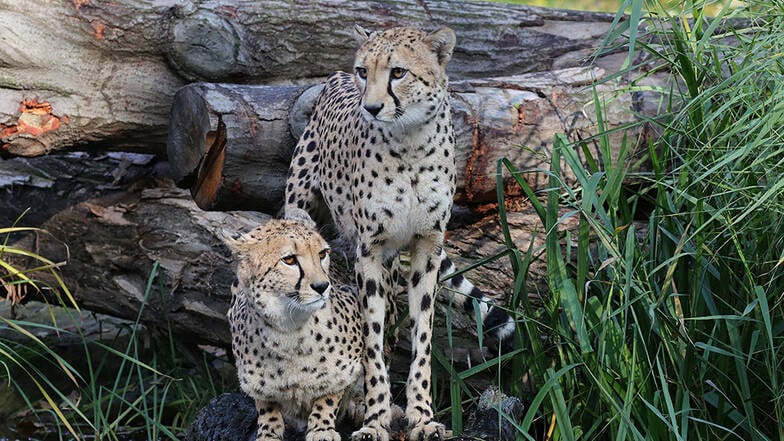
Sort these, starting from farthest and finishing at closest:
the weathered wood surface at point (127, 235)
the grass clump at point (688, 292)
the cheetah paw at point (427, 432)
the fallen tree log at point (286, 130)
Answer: the weathered wood surface at point (127, 235)
the fallen tree log at point (286, 130)
the cheetah paw at point (427, 432)
the grass clump at point (688, 292)

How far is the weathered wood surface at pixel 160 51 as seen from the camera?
14.3ft

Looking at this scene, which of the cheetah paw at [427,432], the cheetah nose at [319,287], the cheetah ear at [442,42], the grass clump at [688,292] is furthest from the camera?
the cheetah ear at [442,42]

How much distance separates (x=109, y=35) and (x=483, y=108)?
63.5 inches

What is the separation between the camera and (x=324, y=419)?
11.5 ft

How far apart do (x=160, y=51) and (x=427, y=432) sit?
2.11 metres

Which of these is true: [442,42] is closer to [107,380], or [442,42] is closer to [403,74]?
[403,74]

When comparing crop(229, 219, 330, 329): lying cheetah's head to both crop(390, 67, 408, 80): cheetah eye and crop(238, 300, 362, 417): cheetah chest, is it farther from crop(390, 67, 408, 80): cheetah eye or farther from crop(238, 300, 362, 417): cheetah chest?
crop(390, 67, 408, 80): cheetah eye

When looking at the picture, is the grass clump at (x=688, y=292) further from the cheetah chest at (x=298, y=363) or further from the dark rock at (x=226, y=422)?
the dark rock at (x=226, y=422)

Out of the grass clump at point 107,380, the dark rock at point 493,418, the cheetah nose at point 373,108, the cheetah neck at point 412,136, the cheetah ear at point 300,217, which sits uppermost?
the cheetah nose at point 373,108

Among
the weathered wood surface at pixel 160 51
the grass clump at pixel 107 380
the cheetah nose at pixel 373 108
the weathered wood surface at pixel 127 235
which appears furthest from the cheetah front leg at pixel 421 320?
the weathered wood surface at pixel 160 51

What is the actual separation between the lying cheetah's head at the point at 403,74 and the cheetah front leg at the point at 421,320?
47cm

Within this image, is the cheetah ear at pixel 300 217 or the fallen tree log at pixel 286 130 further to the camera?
the fallen tree log at pixel 286 130

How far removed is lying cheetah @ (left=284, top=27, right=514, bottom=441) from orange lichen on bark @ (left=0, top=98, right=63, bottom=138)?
1296mm

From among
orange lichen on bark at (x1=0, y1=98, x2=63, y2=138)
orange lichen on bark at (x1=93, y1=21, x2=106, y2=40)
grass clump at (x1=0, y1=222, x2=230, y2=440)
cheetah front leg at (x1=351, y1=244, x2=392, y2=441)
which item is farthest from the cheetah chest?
orange lichen on bark at (x1=93, y1=21, x2=106, y2=40)
